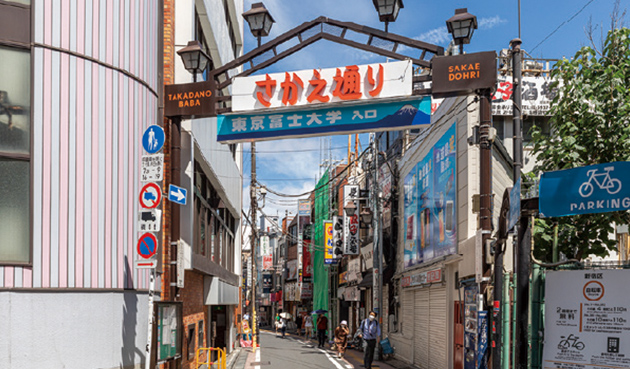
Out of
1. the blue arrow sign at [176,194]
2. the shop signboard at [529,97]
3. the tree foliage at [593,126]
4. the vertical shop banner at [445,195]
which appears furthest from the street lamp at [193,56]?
the shop signboard at [529,97]

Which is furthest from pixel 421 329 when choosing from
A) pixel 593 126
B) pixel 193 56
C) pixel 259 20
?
pixel 193 56

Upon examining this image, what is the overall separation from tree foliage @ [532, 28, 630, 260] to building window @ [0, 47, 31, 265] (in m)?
9.29

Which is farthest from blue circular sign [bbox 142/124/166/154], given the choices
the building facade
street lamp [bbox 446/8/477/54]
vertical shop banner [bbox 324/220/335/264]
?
vertical shop banner [bbox 324/220/335/264]

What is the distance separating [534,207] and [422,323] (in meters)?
14.0

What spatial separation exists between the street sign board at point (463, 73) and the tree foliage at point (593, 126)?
1678 mm

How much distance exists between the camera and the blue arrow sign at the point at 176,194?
1190cm

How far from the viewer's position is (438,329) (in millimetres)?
20031

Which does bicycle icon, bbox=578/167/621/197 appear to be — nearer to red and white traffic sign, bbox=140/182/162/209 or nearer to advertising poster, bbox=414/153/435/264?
red and white traffic sign, bbox=140/182/162/209

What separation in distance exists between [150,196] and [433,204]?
1294 cm

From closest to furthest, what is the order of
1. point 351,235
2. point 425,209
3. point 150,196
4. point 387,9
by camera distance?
point 150,196, point 387,9, point 425,209, point 351,235

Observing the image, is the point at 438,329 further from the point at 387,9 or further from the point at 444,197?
the point at 387,9

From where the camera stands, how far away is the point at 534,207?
364 inches

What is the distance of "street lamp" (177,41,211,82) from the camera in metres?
13.4

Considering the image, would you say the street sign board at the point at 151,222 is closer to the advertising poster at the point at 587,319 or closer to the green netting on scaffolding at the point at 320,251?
the advertising poster at the point at 587,319
